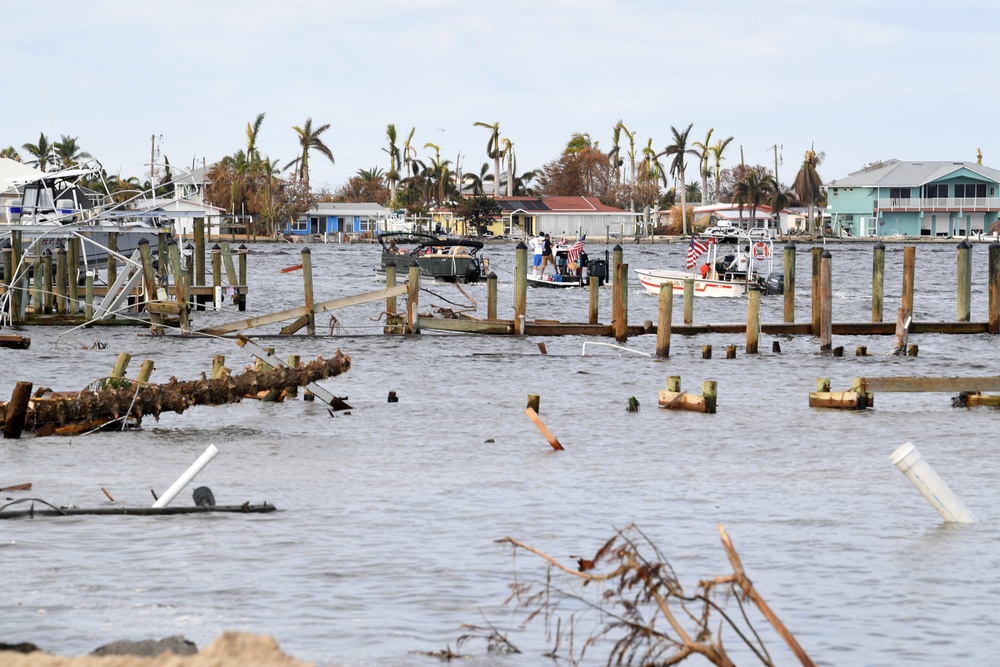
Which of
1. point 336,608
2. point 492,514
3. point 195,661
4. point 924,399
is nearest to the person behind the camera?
point 195,661

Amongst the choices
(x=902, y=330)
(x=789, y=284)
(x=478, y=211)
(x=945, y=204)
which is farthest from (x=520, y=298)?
(x=945, y=204)

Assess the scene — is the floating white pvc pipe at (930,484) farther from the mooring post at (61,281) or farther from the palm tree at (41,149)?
the palm tree at (41,149)

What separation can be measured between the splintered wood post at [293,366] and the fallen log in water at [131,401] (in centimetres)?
139

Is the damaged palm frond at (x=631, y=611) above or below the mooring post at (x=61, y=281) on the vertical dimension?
below

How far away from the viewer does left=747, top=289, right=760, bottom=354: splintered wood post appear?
23.3 metres

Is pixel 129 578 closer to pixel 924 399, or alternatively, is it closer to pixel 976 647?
pixel 976 647

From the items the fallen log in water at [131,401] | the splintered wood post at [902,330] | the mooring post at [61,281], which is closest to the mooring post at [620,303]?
the splintered wood post at [902,330]

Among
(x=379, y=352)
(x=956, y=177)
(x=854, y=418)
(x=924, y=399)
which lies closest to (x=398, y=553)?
(x=854, y=418)

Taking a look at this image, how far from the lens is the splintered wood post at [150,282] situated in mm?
26375

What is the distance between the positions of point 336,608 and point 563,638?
143 cm

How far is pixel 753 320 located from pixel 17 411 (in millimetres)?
13671

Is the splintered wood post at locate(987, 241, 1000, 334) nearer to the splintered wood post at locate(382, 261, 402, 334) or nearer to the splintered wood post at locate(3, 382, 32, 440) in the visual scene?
the splintered wood post at locate(382, 261, 402, 334)

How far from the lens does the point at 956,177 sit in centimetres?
11600

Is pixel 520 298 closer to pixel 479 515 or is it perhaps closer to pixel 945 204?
pixel 479 515
